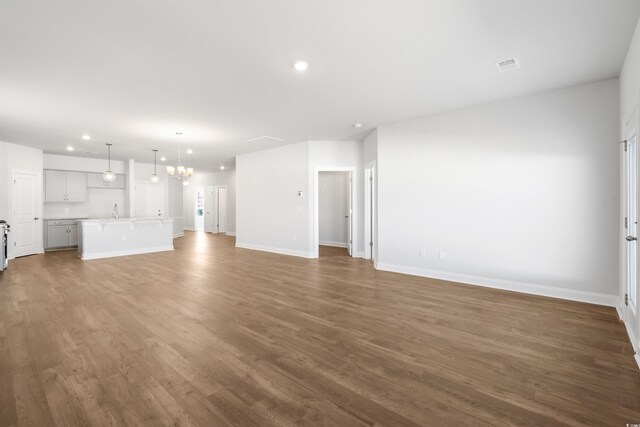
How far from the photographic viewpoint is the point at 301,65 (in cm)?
333

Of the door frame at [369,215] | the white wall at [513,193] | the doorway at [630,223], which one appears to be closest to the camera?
the doorway at [630,223]

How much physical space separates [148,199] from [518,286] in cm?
1127

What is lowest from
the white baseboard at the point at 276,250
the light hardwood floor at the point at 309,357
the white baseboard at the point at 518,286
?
the light hardwood floor at the point at 309,357

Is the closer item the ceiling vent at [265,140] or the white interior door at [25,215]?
the ceiling vent at [265,140]

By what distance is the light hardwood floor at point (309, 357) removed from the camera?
1866mm

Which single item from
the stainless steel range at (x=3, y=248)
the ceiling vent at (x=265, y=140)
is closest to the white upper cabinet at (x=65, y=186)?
the stainless steel range at (x=3, y=248)

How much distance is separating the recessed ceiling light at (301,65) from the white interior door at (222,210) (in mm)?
10332

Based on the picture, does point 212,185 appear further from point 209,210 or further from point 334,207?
point 334,207

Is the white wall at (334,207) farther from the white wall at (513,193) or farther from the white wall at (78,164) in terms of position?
the white wall at (78,164)

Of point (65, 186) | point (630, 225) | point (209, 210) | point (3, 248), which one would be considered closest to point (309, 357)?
point (630, 225)

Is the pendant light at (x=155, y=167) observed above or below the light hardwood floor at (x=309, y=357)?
above

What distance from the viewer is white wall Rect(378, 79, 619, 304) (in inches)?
154

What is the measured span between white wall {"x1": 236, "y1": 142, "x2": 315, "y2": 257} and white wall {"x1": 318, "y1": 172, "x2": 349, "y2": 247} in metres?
1.66

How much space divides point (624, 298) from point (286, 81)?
4808 mm
